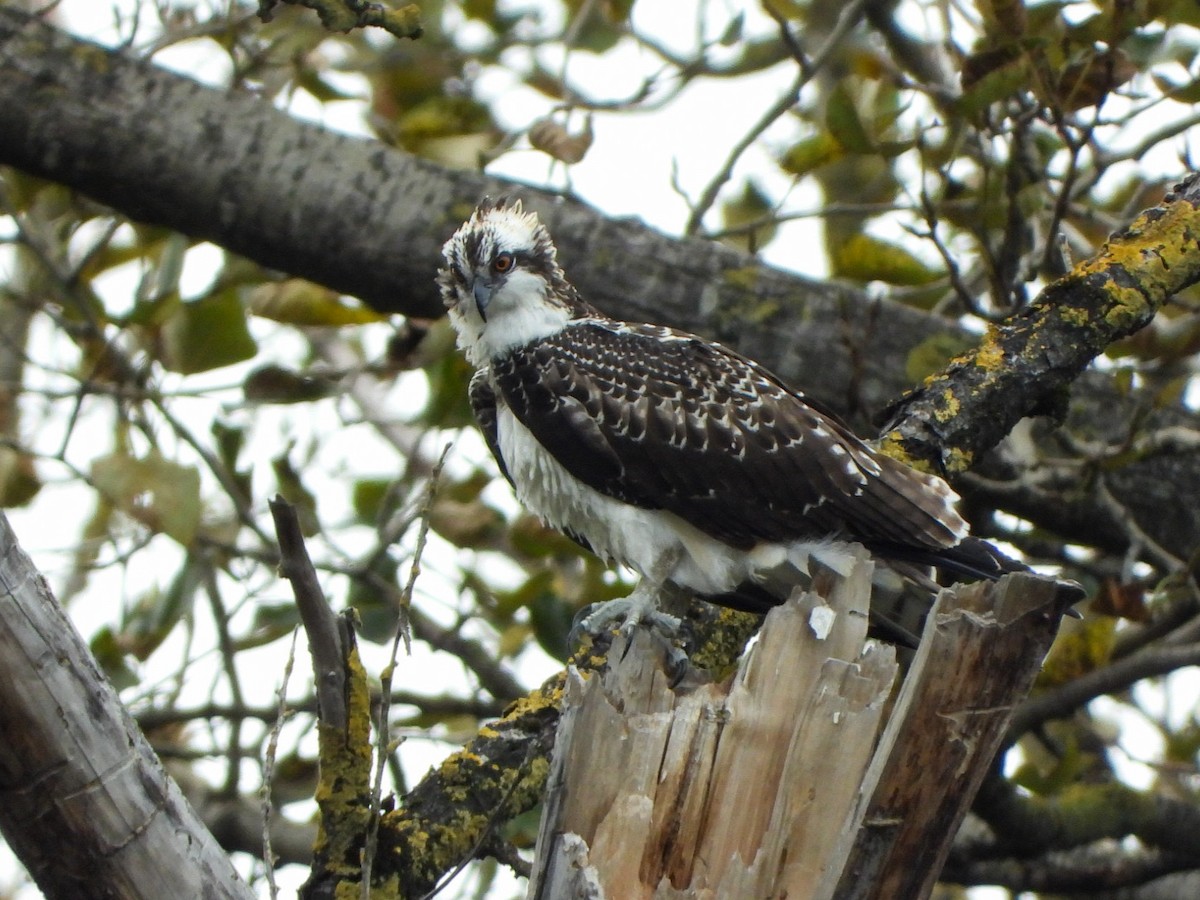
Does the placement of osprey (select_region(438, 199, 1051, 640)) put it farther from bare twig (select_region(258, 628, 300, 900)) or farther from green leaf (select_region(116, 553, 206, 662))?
green leaf (select_region(116, 553, 206, 662))

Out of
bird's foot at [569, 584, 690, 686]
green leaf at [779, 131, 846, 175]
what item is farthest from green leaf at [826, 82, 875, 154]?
bird's foot at [569, 584, 690, 686]

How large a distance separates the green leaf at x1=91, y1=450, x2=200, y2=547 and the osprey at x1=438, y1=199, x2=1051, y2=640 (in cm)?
104

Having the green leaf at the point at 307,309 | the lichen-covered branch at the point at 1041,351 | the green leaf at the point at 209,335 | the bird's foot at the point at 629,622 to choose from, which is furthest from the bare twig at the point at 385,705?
the green leaf at the point at 307,309

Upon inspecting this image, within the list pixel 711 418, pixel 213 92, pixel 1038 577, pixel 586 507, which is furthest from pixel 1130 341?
pixel 213 92

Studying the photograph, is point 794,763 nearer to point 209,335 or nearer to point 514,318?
point 514,318

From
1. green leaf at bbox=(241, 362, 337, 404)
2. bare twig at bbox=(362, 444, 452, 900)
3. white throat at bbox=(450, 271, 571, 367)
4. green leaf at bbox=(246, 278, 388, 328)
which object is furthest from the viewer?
green leaf at bbox=(241, 362, 337, 404)

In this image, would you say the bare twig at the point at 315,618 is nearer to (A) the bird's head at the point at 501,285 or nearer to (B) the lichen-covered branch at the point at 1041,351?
(A) the bird's head at the point at 501,285

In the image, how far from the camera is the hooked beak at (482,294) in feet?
14.8

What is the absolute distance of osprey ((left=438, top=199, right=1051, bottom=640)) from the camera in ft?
12.7

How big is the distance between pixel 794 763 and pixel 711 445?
1.50 m

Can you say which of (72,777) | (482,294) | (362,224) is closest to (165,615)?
(362,224)

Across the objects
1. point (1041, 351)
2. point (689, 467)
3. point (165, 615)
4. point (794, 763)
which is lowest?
point (794, 763)

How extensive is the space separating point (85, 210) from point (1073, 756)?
13.9 feet

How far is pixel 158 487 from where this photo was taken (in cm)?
480
